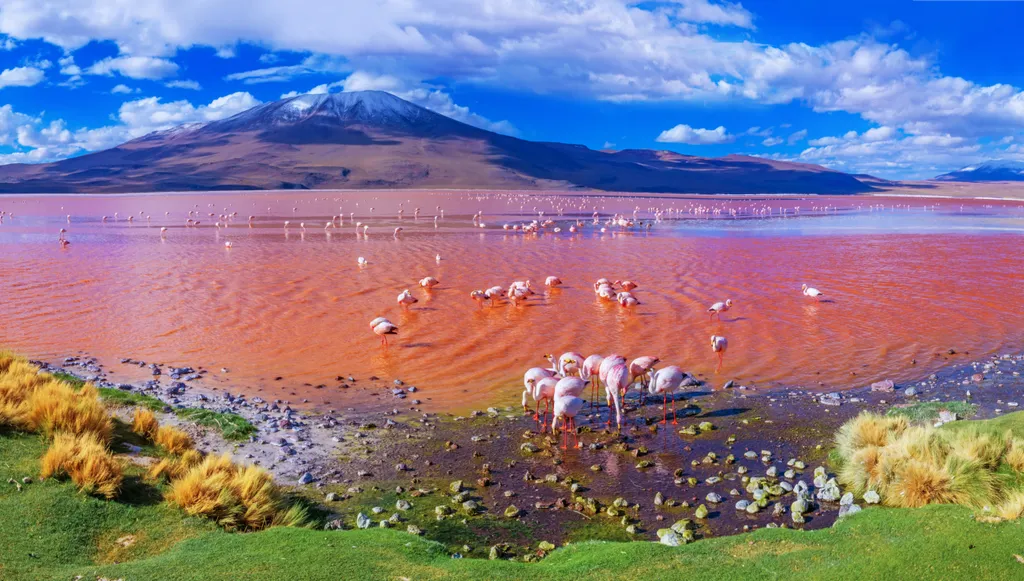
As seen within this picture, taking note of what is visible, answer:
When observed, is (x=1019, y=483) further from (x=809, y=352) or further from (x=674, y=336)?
(x=674, y=336)

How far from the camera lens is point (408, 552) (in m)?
6.13

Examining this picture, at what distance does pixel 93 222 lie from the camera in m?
53.2

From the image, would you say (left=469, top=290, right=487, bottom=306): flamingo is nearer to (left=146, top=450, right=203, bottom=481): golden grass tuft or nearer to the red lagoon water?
the red lagoon water

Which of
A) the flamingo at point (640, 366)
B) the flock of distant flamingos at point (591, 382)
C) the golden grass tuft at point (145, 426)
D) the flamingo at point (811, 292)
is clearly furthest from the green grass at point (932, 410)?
the golden grass tuft at point (145, 426)

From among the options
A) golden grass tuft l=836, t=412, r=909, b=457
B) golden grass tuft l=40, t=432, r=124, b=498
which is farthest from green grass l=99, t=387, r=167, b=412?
golden grass tuft l=836, t=412, r=909, b=457

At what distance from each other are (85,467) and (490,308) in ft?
44.8

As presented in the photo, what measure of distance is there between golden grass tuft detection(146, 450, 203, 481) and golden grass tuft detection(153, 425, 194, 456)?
46 cm

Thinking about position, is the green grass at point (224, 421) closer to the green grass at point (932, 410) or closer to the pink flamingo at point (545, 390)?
the pink flamingo at point (545, 390)

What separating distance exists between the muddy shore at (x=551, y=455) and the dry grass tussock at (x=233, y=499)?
2.20ft

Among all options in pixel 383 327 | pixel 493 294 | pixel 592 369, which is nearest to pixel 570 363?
pixel 592 369

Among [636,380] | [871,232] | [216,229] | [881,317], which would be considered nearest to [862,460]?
[636,380]

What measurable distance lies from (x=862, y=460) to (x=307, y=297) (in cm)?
1682

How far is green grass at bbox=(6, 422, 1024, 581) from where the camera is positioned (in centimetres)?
558

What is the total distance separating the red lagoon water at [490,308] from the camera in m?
14.6
